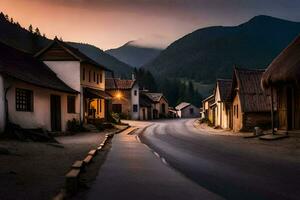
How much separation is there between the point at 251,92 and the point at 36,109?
19.3 meters

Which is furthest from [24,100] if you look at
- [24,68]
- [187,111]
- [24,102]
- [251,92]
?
[187,111]

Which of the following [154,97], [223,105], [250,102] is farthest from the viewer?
[154,97]

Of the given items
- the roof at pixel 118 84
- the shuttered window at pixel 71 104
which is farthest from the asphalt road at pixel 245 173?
the roof at pixel 118 84

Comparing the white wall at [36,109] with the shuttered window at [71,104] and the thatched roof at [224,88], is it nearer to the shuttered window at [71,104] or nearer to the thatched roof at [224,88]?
the shuttered window at [71,104]

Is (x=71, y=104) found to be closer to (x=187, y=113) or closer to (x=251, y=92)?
(x=251, y=92)

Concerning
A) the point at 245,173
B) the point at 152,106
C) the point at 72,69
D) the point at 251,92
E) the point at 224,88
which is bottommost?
the point at 245,173

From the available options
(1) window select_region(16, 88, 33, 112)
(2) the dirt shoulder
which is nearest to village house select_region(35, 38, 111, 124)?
(1) window select_region(16, 88, 33, 112)

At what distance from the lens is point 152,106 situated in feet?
354

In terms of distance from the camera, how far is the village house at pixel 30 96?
2733 centimetres

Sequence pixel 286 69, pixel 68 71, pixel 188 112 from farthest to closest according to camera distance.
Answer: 1. pixel 188 112
2. pixel 68 71
3. pixel 286 69

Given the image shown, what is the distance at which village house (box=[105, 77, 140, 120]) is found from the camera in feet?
280

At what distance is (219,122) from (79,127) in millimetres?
20792

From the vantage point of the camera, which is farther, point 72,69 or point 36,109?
point 72,69

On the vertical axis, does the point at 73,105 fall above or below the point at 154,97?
below
